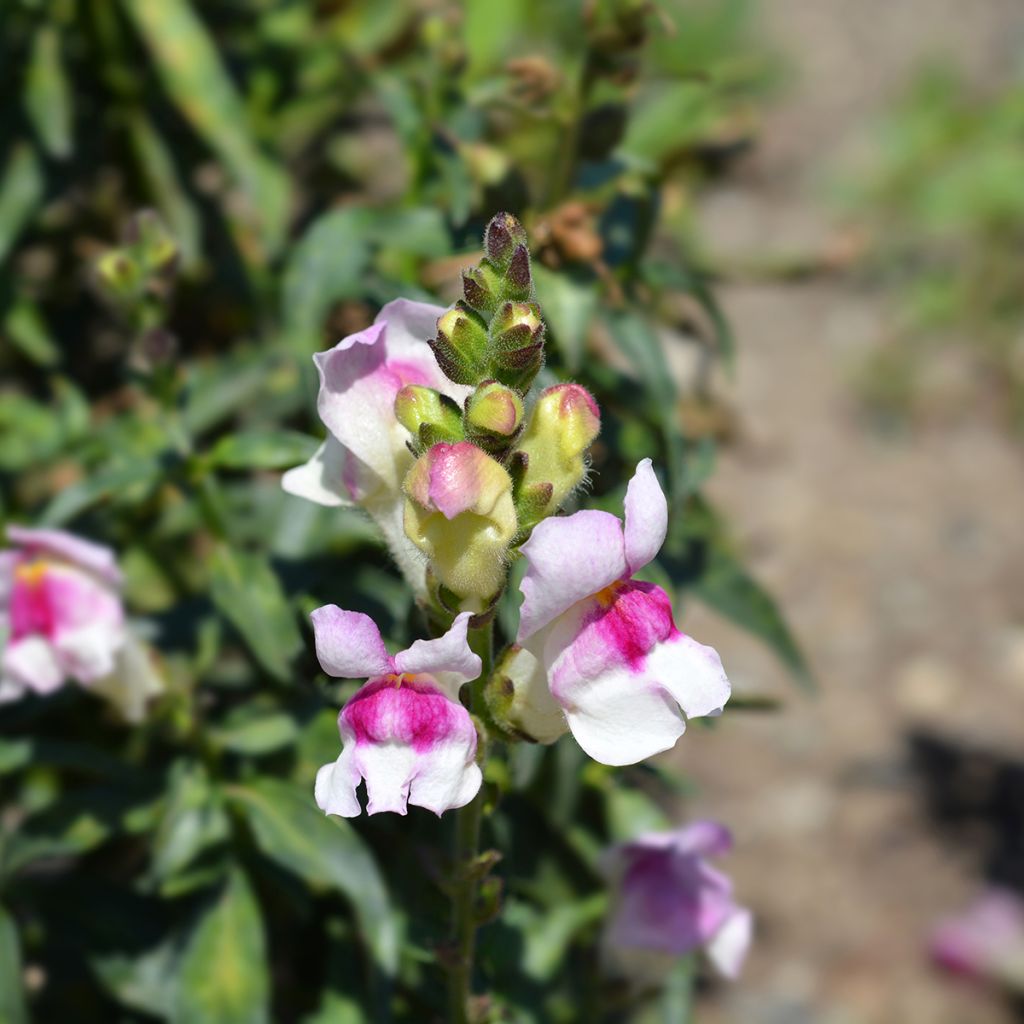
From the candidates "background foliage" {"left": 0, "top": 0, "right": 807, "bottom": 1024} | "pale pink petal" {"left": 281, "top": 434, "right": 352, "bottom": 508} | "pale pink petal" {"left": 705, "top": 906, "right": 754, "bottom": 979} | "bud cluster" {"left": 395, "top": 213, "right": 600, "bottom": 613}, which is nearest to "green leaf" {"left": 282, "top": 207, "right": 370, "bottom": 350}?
"background foliage" {"left": 0, "top": 0, "right": 807, "bottom": 1024}

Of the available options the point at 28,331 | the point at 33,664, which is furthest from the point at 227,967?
the point at 28,331

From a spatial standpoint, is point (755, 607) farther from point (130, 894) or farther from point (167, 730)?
point (130, 894)

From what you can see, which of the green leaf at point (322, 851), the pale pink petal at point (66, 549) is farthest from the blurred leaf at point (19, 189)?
the green leaf at point (322, 851)

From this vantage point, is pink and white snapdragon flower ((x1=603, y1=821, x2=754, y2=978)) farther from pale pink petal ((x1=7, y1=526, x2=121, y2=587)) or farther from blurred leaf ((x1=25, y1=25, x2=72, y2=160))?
blurred leaf ((x1=25, y1=25, x2=72, y2=160))

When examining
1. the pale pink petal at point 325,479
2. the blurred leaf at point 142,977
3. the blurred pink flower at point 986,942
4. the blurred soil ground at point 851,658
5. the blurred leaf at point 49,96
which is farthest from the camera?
the blurred soil ground at point 851,658

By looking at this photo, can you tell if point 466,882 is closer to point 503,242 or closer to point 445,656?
point 445,656

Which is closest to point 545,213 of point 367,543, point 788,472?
point 367,543

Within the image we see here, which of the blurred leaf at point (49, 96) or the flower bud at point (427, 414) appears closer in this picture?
the flower bud at point (427, 414)

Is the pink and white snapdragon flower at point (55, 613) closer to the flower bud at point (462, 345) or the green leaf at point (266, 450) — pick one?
the green leaf at point (266, 450)
